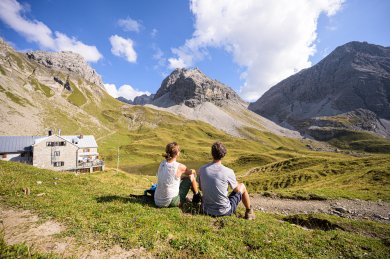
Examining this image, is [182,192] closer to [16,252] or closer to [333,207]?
[16,252]

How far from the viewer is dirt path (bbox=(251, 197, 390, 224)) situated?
2178 cm

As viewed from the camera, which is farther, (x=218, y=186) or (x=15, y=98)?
(x=15, y=98)

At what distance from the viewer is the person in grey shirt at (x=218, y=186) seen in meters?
9.66

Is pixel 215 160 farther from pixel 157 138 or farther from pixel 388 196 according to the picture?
pixel 157 138

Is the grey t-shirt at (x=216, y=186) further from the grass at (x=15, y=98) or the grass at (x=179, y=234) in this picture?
the grass at (x=15, y=98)

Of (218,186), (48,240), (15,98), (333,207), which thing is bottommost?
(333,207)

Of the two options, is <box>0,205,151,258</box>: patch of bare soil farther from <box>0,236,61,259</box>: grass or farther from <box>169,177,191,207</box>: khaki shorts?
<box>169,177,191,207</box>: khaki shorts

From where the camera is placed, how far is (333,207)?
81.0 ft

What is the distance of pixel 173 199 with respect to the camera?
10.6 metres

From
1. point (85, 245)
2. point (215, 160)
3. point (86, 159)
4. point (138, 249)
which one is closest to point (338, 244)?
point (215, 160)

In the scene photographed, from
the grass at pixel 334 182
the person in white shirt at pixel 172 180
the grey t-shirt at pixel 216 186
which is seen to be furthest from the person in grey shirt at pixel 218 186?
the grass at pixel 334 182

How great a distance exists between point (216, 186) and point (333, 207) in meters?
22.3

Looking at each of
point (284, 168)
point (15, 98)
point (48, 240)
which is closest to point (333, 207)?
point (48, 240)

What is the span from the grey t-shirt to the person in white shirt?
84 cm
